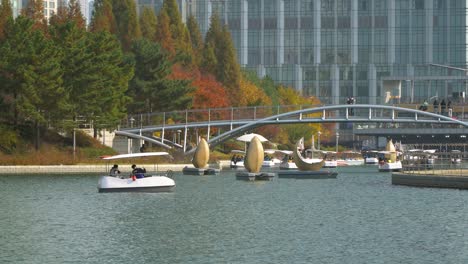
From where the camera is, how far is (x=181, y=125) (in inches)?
4897

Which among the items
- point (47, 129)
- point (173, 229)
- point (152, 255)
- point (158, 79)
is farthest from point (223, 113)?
point (152, 255)

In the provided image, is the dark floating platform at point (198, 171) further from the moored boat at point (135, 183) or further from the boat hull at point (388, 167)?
the moored boat at point (135, 183)

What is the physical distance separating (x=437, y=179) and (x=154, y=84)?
5300 cm

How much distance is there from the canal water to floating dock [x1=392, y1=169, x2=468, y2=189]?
69cm

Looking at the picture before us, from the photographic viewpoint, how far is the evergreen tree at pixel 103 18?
133m

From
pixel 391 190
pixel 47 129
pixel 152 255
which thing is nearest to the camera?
pixel 152 255

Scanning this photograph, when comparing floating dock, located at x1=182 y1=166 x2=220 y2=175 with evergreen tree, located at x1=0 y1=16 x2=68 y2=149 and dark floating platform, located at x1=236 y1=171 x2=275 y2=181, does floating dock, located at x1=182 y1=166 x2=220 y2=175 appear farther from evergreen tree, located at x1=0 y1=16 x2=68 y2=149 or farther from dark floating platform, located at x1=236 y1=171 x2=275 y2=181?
evergreen tree, located at x1=0 y1=16 x2=68 y2=149

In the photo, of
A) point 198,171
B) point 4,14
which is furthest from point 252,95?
point 198,171

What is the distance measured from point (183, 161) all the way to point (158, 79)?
33.1ft

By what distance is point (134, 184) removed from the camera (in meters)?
81.0

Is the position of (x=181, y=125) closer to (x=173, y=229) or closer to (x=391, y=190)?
(x=391, y=190)

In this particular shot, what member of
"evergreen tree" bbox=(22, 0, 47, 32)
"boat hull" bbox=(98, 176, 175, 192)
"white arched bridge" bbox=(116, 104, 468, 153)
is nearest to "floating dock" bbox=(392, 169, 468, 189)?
"boat hull" bbox=(98, 176, 175, 192)

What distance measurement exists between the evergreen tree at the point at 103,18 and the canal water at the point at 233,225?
45.4 meters

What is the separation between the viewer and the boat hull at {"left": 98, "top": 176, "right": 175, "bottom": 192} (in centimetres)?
8044
